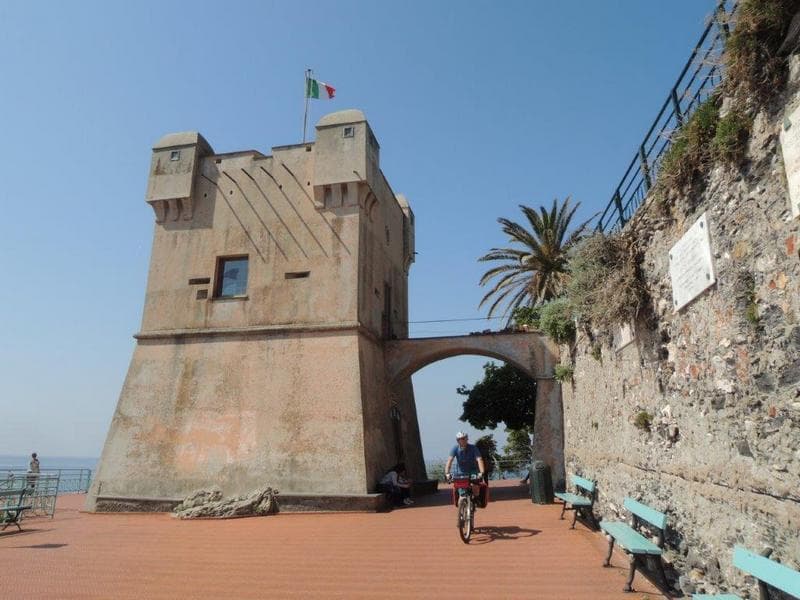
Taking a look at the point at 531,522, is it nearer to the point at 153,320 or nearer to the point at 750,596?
the point at 750,596

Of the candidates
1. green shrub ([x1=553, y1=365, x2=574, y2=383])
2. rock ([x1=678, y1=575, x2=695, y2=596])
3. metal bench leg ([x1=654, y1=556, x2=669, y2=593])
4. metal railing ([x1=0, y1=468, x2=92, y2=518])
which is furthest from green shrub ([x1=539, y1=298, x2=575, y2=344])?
metal railing ([x1=0, y1=468, x2=92, y2=518])

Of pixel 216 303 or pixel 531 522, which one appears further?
pixel 216 303

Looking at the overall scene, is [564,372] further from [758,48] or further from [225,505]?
[758,48]

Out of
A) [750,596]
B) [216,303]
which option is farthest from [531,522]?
[216,303]

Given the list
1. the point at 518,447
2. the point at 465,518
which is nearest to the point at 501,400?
the point at 518,447

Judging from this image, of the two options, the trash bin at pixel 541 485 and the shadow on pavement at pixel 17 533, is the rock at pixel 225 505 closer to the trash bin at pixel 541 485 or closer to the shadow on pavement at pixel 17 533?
the shadow on pavement at pixel 17 533

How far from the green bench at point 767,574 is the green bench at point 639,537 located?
133 centimetres

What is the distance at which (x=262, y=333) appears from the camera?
16453 mm

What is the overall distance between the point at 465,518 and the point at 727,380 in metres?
5.14

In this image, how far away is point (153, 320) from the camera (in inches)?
695

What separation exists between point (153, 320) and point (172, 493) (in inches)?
225

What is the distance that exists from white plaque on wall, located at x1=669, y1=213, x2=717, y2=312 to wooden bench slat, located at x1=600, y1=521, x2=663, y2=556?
2.65m

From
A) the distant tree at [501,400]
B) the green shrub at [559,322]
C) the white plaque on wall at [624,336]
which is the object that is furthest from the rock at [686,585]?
the distant tree at [501,400]

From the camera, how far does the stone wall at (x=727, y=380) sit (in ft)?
13.9
